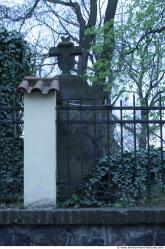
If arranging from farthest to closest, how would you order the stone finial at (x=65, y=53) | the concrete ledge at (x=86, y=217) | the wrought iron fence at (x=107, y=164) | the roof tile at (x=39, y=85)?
1. the stone finial at (x=65, y=53)
2. the wrought iron fence at (x=107, y=164)
3. the roof tile at (x=39, y=85)
4. the concrete ledge at (x=86, y=217)

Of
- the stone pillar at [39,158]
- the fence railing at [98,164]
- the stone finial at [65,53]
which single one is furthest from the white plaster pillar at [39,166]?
the stone finial at [65,53]

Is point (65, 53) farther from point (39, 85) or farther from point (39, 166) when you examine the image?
point (39, 166)

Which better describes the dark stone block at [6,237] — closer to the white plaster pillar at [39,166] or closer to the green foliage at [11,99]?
the white plaster pillar at [39,166]

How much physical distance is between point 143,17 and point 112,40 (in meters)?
2.35

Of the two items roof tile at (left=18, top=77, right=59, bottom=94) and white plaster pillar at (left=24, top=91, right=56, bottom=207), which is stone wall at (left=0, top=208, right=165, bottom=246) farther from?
roof tile at (left=18, top=77, right=59, bottom=94)

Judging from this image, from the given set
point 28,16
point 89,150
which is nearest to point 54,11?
point 28,16

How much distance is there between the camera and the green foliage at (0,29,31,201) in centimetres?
665

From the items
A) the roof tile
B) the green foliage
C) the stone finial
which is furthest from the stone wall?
the stone finial

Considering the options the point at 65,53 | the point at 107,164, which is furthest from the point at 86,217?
the point at 65,53

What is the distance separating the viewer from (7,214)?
5.12 meters

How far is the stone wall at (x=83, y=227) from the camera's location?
5.09m

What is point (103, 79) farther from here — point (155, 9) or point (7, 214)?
point (7, 214)

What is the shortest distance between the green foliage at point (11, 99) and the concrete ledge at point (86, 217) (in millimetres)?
1319

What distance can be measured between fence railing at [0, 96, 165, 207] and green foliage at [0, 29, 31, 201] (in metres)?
0.02
